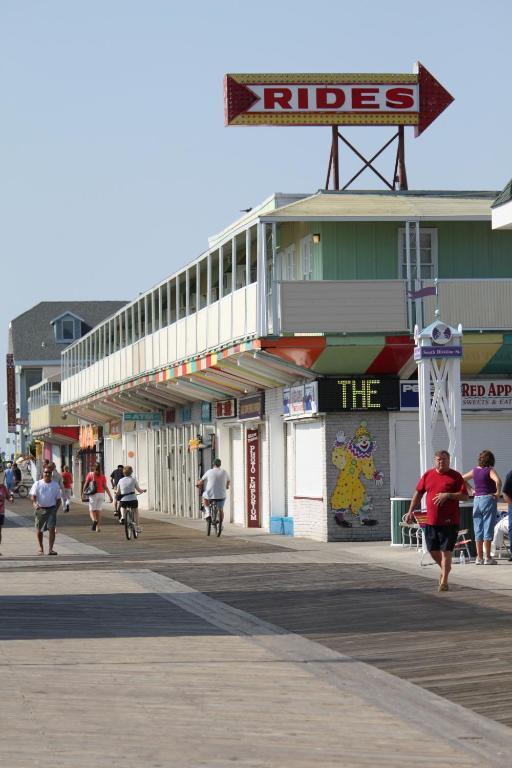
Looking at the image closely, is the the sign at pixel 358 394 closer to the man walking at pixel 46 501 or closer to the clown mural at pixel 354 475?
the clown mural at pixel 354 475

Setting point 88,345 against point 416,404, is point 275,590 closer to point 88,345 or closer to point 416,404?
point 416,404

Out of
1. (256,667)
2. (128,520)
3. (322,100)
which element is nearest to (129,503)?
(128,520)

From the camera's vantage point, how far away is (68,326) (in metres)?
127

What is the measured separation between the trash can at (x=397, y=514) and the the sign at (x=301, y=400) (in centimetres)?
379

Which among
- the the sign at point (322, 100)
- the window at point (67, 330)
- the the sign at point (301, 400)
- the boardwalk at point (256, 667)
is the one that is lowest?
the boardwalk at point (256, 667)

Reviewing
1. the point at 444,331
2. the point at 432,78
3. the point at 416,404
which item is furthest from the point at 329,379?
the point at 432,78

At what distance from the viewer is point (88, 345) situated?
6631 cm

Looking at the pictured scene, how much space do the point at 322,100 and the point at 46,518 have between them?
13496 mm

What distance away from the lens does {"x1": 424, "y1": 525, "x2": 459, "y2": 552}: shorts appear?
18062mm

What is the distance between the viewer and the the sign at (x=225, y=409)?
38.8 metres

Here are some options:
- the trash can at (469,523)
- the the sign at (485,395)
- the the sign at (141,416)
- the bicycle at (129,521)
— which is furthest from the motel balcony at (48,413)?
the trash can at (469,523)

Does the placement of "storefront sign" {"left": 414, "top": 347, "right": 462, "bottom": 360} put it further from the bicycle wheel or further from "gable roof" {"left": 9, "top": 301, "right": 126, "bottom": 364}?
"gable roof" {"left": 9, "top": 301, "right": 126, "bottom": 364}

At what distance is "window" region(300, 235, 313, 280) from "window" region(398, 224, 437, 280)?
74.5 inches

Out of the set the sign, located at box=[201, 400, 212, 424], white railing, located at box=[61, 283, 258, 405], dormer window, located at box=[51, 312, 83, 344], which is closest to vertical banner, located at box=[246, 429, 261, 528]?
white railing, located at box=[61, 283, 258, 405]
